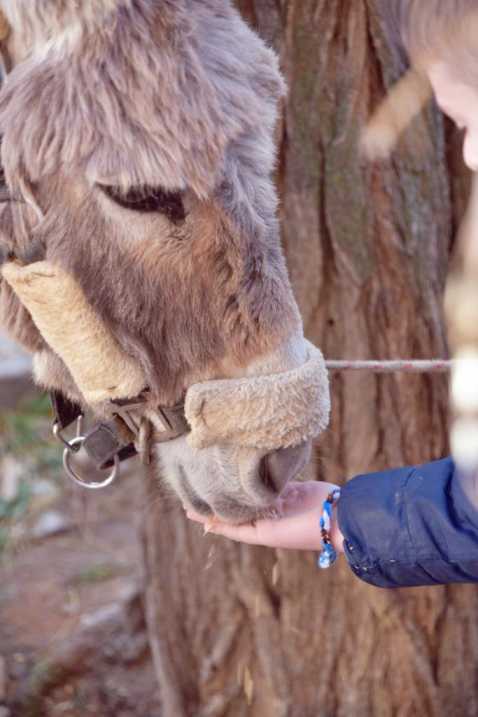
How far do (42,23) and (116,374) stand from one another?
0.61 m

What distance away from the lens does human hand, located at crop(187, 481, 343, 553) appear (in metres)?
1.80

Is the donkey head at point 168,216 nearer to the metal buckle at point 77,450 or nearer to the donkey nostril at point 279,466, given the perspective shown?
the donkey nostril at point 279,466

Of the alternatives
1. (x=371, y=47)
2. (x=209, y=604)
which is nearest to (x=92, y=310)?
(x=371, y=47)

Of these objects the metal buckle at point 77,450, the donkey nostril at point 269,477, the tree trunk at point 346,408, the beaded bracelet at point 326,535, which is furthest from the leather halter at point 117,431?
the tree trunk at point 346,408

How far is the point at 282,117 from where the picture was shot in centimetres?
230

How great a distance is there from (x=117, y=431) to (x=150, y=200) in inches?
20.1

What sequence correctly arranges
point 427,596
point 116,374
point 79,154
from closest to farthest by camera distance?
point 79,154
point 116,374
point 427,596

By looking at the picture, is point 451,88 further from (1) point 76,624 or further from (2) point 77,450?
(1) point 76,624

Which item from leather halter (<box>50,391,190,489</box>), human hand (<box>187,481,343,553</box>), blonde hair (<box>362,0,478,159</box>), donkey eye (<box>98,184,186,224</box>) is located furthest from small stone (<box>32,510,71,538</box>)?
blonde hair (<box>362,0,478,159</box>)

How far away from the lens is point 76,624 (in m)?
3.62

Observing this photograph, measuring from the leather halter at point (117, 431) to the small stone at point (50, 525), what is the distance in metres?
2.56

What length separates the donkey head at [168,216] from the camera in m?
1.54

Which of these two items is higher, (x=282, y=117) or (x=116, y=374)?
Result: (x=282, y=117)

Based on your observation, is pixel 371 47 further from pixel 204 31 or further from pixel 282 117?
pixel 204 31
